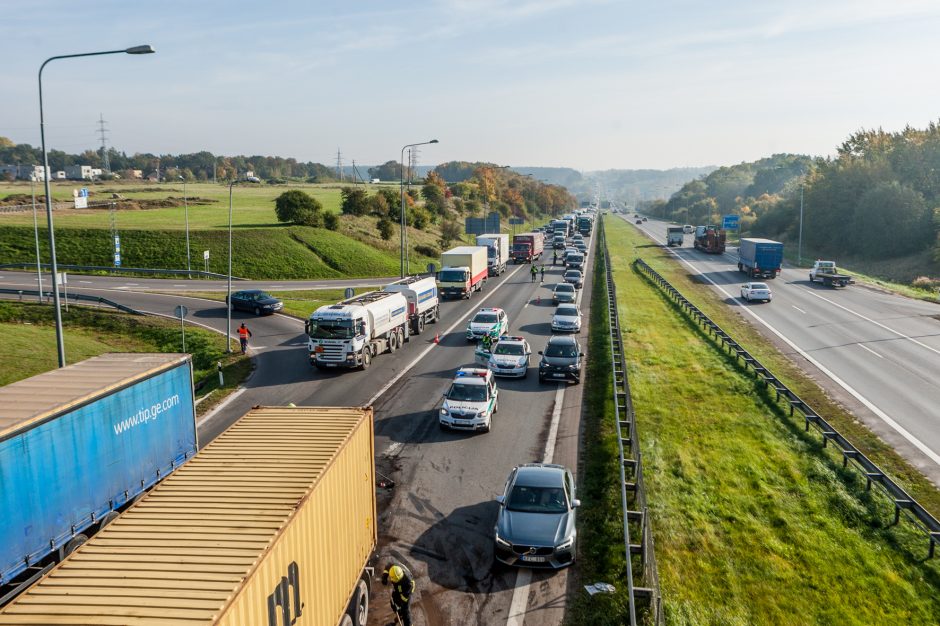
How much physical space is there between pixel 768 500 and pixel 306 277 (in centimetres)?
5358

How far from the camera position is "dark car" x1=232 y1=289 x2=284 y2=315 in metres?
44.5

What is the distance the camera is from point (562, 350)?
28672 mm

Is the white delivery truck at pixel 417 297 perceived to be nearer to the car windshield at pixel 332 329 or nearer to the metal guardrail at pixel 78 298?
the car windshield at pixel 332 329

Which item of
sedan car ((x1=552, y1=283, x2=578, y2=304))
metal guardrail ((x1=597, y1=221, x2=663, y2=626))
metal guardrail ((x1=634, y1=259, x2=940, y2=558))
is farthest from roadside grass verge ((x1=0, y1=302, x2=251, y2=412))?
sedan car ((x1=552, y1=283, x2=578, y2=304))

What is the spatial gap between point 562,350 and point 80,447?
1933 cm

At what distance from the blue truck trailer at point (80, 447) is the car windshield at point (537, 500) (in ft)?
28.1

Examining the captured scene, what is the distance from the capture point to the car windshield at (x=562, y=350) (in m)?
28.5

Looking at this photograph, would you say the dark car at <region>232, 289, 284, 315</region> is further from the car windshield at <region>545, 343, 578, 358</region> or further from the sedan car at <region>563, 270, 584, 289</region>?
the sedan car at <region>563, 270, 584, 289</region>

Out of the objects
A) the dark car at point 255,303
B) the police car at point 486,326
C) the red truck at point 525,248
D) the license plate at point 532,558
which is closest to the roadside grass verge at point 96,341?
the dark car at point 255,303

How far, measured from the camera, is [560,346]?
2886 centimetres

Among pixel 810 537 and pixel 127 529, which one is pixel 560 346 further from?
pixel 127 529

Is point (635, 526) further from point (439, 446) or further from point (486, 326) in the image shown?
point (486, 326)

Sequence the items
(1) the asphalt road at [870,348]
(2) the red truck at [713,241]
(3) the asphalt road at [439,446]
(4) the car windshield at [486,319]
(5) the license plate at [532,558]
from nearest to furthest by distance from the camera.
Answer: (3) the asphalt road at [439,446], (5) the license plate at [532,558], (1) the asphalt road at [870,348], (4) the car windshield at [486,319], (2) the red truck at [713,241]

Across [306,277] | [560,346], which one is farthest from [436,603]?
[306,277]
